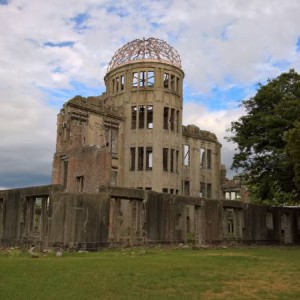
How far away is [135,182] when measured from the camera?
35.1m

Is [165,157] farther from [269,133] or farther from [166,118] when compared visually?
[269,133]

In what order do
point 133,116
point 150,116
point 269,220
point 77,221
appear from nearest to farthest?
point 77,221, point 269,220, point 150,116, point 133,116

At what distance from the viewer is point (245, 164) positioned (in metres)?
31.4

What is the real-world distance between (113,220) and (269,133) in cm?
1165

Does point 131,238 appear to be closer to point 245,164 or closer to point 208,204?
point 208,204

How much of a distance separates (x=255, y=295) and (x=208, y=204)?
58.7ft

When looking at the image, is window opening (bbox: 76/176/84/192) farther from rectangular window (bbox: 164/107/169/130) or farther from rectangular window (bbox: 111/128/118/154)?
rectangular window (bbox: 164/107/169/130)

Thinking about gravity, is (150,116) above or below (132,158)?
above

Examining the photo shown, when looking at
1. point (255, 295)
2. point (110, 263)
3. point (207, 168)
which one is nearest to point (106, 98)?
point (207, 168)

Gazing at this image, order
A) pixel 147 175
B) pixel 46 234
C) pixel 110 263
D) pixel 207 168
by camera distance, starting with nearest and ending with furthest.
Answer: pixel 110 263
pixel 46 234
pixel 147 175
pixel 207 168

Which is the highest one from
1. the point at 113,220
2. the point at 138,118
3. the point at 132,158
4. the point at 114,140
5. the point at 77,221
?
the point at 138,118

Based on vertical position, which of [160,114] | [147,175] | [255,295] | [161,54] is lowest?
[255,295]

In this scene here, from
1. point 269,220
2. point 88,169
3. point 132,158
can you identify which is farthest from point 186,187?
point 88,169

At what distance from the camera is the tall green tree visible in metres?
28.7
